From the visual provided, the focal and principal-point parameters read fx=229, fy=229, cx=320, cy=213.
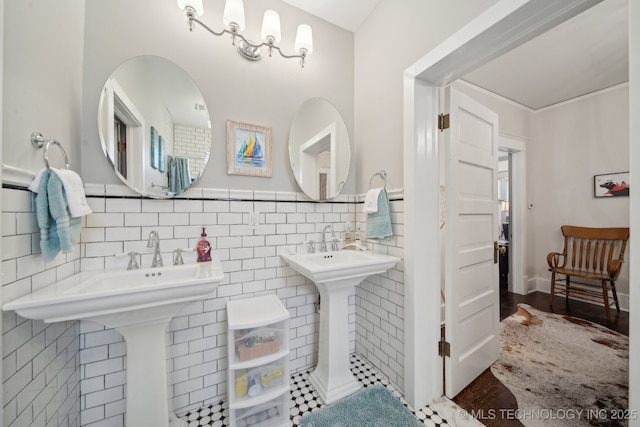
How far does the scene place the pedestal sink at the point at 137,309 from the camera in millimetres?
837

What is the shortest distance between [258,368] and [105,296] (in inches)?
33.3

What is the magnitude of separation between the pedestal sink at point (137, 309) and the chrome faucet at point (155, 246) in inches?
3.1

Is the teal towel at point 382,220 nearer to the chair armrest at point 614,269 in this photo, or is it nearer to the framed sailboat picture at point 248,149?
the framed sailboat picture at point 248,149

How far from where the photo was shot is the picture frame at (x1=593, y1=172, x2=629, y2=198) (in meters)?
2.74

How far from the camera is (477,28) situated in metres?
1.08

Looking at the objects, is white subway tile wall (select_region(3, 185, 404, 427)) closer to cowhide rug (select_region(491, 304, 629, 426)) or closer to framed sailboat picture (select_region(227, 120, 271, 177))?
framed sailboat picture (select_region(227, 120, 271, 177))

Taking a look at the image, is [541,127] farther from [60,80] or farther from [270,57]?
[60,80]

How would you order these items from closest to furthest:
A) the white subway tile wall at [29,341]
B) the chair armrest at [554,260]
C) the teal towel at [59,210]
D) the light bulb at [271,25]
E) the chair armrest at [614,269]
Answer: the white subway tile wall at [29,341] < the teal towel at [59,210] < the light bulb at [271,25] < the chair armrest at [614,269] < the chair armrest at [554,260]

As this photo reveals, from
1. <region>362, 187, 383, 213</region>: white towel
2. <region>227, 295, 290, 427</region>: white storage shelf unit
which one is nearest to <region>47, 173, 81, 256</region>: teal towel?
<region>227, 295, 290, 427</region>: white storage shelf unit

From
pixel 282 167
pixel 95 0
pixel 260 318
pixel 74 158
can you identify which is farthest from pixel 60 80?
pixel 260 318

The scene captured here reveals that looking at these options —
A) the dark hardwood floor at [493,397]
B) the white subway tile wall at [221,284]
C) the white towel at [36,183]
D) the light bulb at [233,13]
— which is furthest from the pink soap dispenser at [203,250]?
the dark hardwood floor at [493,397]

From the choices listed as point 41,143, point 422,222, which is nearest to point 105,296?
point 41,143

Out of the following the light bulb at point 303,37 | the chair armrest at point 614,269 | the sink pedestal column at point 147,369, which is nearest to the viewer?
the sink pedestal column at point 147,369

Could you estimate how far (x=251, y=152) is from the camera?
161 cm
